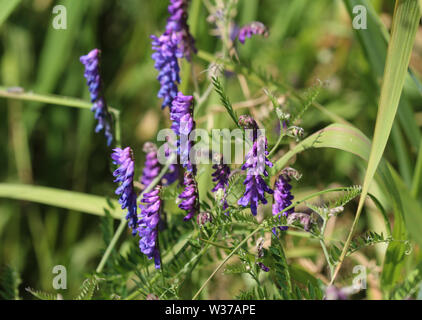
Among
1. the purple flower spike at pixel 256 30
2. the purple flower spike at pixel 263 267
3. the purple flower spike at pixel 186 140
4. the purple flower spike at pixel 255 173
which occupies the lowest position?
the purple flower spike at pixel 263 267

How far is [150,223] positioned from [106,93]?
2016mm

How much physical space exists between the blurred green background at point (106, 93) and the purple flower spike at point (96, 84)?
41.3 inches

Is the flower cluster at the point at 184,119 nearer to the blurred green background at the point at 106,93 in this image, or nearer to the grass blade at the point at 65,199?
the grass blade at the point at 65,199

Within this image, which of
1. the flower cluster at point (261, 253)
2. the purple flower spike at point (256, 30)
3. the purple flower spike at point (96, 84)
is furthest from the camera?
the purple flower spike at point (256, 30)

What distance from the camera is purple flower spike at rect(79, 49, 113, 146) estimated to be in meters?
1.61

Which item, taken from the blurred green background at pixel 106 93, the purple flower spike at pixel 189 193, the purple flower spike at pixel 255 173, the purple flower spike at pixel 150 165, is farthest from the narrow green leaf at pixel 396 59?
the blurred green background at pixel 106 93

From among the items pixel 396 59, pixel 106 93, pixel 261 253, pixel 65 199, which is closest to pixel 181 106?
pixel 261 253

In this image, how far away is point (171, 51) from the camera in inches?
64.1

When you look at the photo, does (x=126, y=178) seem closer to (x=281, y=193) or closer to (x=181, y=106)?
(x=181, y=106)

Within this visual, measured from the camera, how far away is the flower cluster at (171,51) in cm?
163

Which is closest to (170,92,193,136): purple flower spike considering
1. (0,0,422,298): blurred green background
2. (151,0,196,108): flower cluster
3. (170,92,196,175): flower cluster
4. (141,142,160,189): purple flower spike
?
(170,92,196,175): flower cluster

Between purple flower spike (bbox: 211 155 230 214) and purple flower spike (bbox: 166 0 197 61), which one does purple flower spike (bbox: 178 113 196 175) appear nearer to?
purple flower spike (bbox: 211 155 230 214)

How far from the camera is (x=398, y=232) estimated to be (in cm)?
163
